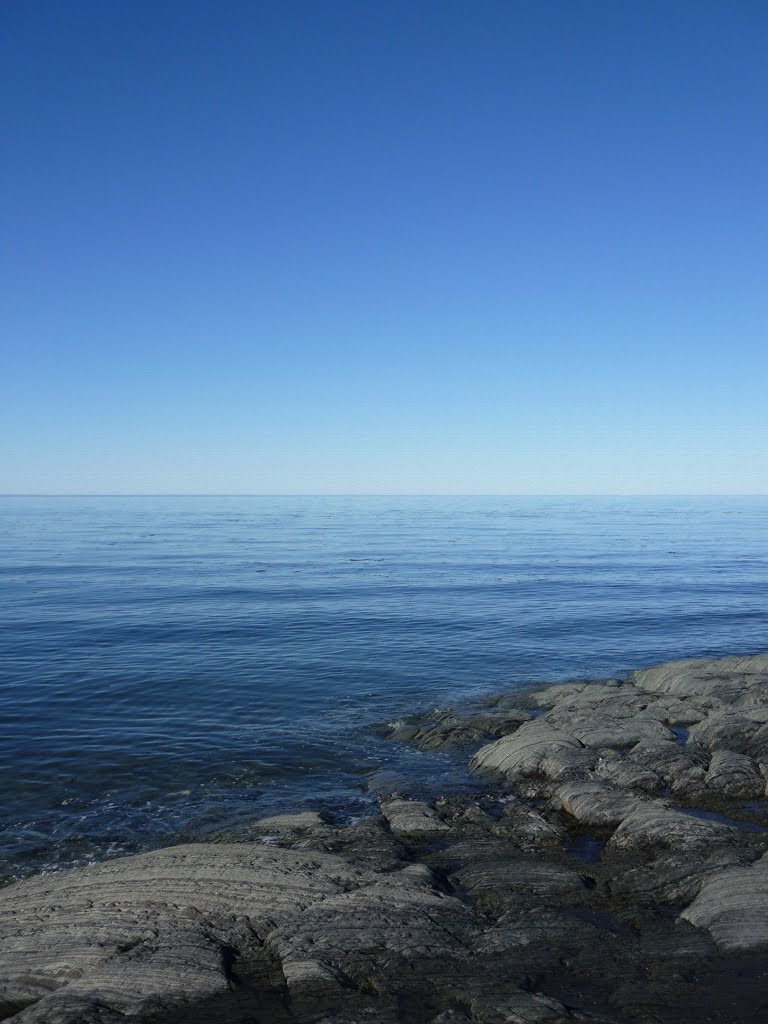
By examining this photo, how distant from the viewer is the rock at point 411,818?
1823 centimetres

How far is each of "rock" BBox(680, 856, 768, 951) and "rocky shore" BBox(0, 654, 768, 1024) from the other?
1.5 inches

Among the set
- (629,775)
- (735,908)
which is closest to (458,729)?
(629,775)

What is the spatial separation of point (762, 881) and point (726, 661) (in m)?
22.3

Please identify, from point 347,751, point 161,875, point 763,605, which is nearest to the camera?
point 161,875

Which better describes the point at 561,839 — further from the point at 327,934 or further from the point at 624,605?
the point at 624,605

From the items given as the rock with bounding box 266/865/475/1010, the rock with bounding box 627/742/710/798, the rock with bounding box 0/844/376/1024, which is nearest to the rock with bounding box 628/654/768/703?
the rock with bounding box 627/742/710/798

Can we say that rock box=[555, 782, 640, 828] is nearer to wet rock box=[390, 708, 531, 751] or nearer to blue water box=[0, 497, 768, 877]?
blue water box=[0, 497, 768, 877]

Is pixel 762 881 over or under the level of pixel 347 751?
over

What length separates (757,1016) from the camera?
10.8m

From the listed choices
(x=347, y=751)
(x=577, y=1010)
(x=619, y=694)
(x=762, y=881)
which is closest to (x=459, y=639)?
(x=619, y=694)

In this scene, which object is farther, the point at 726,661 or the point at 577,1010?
the point at 726,661

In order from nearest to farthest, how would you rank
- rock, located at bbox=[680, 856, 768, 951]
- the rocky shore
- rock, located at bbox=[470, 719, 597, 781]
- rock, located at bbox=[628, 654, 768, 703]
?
the rocky shore < rock, located at bbox=[680, 856, 768, 951] < rock, located at bbox=[470, 719, 597, 781] < rock, located at bbox=[628, 654, 768, 703]

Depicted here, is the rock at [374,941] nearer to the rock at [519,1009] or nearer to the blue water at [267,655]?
the rock at [519,1009]

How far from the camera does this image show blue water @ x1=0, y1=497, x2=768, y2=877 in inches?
853
